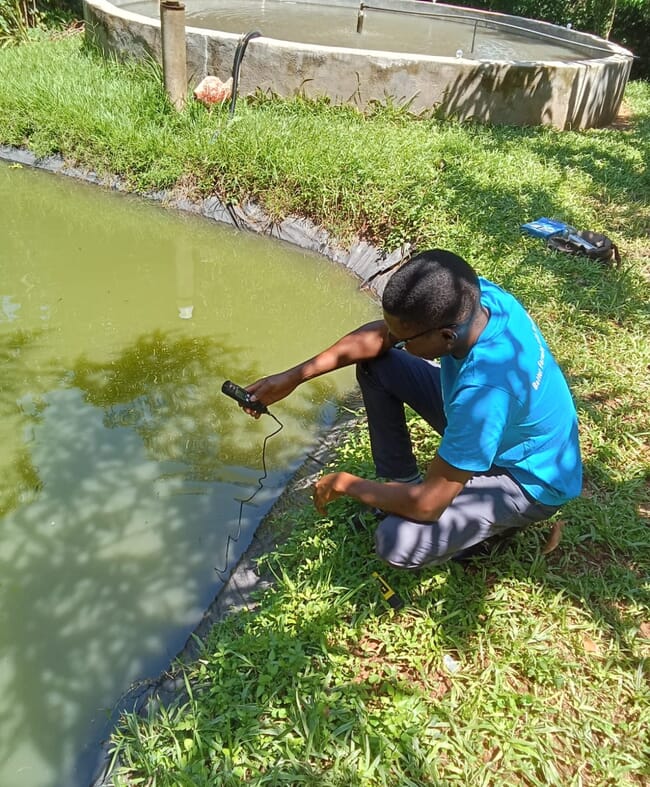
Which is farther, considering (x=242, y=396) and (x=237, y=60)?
(x=237, y=60)

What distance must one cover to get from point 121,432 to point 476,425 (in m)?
2.10

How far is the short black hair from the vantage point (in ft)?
5.42

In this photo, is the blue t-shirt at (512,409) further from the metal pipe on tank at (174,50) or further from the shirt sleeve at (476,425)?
the metal pipe on tank at (174,50)

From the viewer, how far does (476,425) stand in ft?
5.43

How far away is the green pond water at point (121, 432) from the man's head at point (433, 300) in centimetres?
139

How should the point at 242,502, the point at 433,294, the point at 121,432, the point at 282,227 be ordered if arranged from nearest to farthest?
the point at 433,294 < the point at 242,502 < the point at 121,432 < the point at 282,227

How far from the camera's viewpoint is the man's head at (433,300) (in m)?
1.66

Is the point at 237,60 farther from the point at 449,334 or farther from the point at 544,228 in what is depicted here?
the point at 449,334

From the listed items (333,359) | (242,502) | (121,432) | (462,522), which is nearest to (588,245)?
(333,359)

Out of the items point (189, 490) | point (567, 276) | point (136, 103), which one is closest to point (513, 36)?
point (136, 103)

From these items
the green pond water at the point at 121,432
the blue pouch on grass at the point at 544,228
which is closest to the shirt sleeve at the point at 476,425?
the green pond water at the point at 121,432

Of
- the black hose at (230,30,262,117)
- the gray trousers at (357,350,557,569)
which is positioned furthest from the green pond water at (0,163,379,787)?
the black hose at (230,30,262,117)

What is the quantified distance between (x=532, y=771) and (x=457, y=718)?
0.74 feet

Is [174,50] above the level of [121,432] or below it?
above
